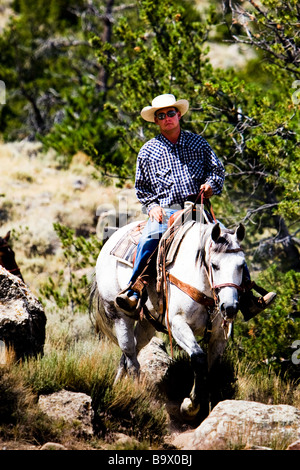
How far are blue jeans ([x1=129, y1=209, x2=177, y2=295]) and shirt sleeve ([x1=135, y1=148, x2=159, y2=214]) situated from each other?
14.3 inches

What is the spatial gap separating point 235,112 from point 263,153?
102 cm

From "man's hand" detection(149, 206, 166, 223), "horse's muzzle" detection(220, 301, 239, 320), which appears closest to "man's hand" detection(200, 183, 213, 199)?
"man's hand" detection(149, 206, 166, 223)

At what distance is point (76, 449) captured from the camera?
186 inches

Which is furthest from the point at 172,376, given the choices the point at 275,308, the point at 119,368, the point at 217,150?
the point at 217,150

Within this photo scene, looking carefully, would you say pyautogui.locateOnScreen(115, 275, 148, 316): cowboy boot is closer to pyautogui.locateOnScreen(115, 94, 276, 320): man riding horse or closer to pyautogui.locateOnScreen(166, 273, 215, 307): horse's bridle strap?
pyautogui.locateOnScreen(115, 94, 276, 320): man riding horse

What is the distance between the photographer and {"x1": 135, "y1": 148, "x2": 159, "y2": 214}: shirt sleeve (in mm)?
6379

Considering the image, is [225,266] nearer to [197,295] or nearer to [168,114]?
[197,295]

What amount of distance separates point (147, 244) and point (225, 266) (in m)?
1.13

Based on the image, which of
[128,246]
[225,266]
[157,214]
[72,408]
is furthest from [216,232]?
[72,408]

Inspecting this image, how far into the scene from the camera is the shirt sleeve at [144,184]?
20.9 feet

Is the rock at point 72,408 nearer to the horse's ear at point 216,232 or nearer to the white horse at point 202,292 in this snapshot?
the white horse at point 202,292

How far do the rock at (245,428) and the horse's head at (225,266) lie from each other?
86cm

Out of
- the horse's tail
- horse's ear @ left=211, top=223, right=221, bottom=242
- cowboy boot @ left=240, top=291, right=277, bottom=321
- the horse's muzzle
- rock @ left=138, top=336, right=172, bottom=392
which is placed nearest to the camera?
the horse's muzzle

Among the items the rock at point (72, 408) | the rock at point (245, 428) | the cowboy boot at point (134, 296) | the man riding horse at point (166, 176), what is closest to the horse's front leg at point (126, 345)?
the man riding horse at point (166, 176)
